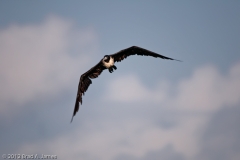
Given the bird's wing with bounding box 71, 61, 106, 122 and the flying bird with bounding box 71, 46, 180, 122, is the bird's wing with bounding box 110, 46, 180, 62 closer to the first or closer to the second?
the flying bird with bounding box 71, 46, 180, 122

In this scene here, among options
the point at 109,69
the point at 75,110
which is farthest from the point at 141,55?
the point at 75,110

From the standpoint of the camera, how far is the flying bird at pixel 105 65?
59.0 ft

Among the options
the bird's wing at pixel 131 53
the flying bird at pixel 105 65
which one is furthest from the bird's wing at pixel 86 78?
the bird's wing at pixel 131 53

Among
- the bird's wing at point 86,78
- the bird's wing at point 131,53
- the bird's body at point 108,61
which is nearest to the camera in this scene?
Result: the bird's wing at point 131,53

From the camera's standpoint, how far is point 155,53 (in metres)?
17.7

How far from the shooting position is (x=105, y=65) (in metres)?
18.3

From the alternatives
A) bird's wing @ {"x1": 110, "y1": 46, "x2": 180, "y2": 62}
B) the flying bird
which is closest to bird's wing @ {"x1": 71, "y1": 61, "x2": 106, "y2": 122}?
the flying bird

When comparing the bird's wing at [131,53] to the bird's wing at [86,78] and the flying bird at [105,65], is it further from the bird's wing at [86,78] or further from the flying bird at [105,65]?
the bird's wing at [86,78]

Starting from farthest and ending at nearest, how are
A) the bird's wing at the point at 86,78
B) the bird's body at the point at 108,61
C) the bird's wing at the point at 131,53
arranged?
1. the bird's wing at the point at 86,78
2. the bird's body at the point at 108,61
3. the bird's wing at the point at 131,53

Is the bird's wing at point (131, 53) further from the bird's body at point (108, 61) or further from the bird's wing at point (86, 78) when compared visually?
the bird's wing at point (86, 78)

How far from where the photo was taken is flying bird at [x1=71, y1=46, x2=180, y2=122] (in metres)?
18.0

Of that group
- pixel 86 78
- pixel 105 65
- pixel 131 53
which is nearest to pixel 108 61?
pixel 105 65

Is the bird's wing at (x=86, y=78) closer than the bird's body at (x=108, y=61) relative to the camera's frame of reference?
No

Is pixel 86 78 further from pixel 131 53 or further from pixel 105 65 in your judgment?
pixel 131 53
